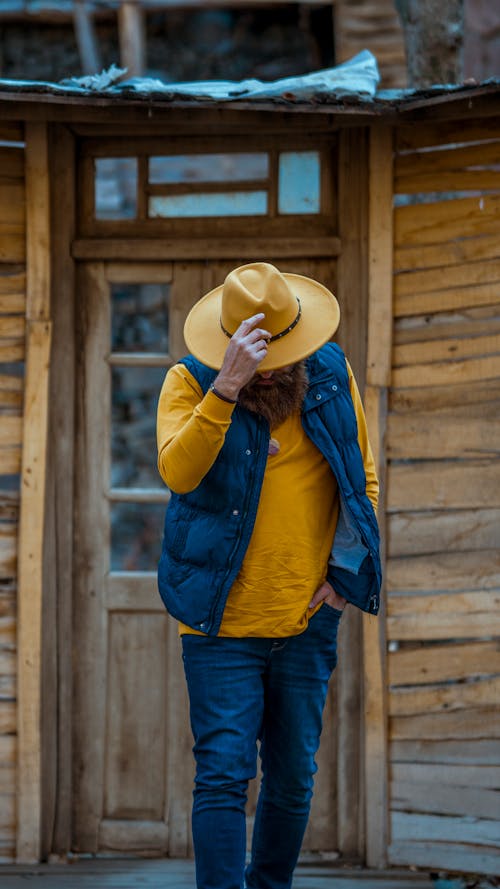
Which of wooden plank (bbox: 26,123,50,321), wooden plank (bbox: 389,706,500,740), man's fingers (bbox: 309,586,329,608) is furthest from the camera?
wooden plank (bbox: 26,123,50,321)

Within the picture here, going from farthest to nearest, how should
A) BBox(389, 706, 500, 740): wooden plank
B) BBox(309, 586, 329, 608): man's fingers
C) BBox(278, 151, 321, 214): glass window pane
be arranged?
BBox(278, 151, 321, 214): glass window pane
BBox(389, 706, 500, 740): wooden plank
BBox(309, 586, 329, 608): man's fingers

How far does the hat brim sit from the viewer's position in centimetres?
319

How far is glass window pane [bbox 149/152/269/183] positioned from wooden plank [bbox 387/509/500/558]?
1638mm

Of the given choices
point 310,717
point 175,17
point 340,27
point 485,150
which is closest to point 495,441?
point 485,150

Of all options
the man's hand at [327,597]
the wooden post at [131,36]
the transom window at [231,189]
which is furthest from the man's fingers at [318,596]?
the wooden post at [131,36]

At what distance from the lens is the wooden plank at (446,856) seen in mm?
4480

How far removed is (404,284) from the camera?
4566 mm

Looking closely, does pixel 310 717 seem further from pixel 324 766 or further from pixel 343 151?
pixel 343 151

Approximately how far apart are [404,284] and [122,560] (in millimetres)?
1728

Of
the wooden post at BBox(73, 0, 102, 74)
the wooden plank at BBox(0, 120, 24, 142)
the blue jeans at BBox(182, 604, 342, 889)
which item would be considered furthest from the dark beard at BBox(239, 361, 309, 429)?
the wooden post at BBox(73, 0, 102, 74)

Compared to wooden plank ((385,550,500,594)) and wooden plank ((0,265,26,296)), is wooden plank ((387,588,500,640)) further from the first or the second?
wooden plank ((0,265,26,296))

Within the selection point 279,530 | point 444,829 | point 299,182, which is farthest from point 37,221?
point 444,829

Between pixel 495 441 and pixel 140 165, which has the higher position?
pixel 140 165

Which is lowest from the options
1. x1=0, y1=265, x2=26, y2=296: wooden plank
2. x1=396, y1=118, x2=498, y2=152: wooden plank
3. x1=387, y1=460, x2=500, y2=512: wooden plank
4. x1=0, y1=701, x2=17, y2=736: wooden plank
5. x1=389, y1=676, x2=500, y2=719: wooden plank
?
x1=0, y1=701, x2=17, y2=736: wooden plank
